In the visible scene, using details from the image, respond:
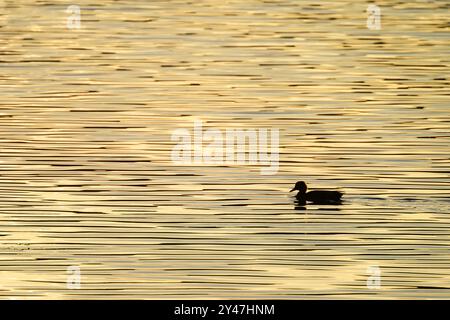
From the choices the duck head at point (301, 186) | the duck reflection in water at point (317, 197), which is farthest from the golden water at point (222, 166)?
the duck head at point (301, 186)

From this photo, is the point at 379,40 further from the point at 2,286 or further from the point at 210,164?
the point at 2,286

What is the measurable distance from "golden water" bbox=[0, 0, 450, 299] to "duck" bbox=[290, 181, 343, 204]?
14 cm

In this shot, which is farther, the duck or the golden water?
the duck

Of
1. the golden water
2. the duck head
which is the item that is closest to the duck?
the duck head

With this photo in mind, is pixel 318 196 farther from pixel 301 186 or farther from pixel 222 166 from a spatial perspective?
pixel 222 166

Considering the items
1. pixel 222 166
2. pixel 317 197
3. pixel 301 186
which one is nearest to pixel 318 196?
pixel 317 197

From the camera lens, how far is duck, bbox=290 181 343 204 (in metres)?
15.2

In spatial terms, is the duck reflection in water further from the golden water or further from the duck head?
the golden water

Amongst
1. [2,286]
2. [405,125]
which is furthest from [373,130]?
[2,286]

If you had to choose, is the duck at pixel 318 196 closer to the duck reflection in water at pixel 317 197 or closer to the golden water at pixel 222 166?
the duck reflection in water at pixel 317 197

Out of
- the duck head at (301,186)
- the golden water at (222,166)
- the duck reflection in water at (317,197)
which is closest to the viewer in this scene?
the golden water at (222,166)

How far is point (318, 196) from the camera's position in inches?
600

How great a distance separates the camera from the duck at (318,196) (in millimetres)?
15159

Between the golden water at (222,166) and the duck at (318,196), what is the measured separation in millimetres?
137
